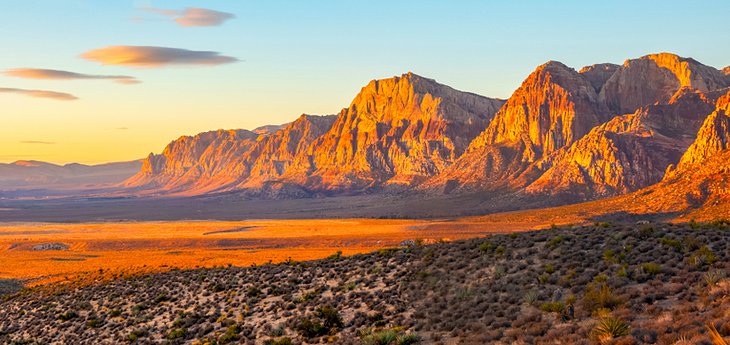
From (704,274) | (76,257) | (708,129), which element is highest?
(708,129)

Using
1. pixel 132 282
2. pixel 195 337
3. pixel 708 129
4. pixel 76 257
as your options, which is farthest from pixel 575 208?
pixel 195 337

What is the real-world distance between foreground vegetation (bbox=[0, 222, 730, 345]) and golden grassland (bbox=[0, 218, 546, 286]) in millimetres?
38277

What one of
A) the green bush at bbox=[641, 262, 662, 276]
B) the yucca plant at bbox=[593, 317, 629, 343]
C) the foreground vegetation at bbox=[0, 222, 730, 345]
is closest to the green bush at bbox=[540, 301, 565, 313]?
the foreground vegetation at bbox=[0, 222, 730, 345]

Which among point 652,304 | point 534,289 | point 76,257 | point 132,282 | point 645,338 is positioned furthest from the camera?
point 76,257

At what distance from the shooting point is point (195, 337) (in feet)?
111

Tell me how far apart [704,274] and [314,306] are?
1789 centimetres

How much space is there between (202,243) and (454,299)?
11413cm

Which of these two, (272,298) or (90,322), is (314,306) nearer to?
(272,298)

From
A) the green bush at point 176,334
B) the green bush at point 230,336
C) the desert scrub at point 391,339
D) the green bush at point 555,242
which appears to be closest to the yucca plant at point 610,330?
the desert scrub at point 391,339

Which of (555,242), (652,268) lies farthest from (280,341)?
(652,268)

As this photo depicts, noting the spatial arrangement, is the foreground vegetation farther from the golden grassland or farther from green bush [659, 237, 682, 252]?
the golden grassland

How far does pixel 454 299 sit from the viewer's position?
29.6m

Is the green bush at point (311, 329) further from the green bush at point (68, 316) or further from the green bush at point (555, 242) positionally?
the green bush at point (68, 316)

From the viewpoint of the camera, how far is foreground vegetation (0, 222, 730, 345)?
2198 centimetres
